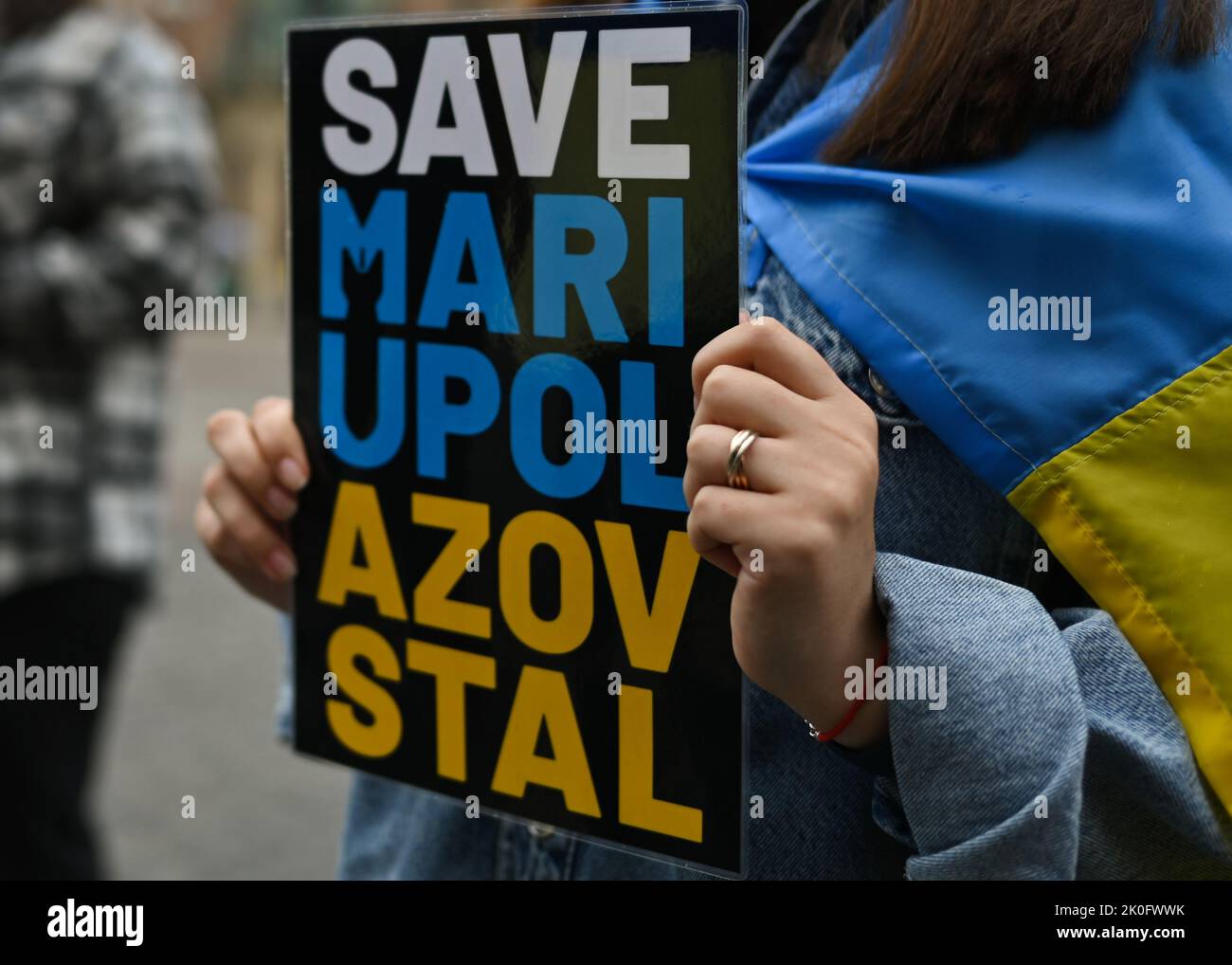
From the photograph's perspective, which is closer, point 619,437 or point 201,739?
point 619,437

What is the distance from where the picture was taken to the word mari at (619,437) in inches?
38.8

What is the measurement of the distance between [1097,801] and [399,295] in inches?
24.5

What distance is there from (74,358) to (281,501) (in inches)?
61.3

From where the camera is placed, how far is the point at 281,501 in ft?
4.02

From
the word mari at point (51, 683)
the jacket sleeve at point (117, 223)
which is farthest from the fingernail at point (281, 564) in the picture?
the jacket sleeve at point (117, 223)

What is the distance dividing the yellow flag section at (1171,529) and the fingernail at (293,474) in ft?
1.97

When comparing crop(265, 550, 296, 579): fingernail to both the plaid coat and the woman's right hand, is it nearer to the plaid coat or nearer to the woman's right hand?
the woman's right hand

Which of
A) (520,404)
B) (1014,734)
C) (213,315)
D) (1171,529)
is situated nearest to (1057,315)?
(1171,529)

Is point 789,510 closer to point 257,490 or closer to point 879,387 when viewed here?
point 879,387

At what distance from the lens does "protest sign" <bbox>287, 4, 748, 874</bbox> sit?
97 centimetres

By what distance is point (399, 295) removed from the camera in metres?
1.13

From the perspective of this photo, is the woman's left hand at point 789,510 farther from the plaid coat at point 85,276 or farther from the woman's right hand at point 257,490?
the plaid coat at point 85,276
